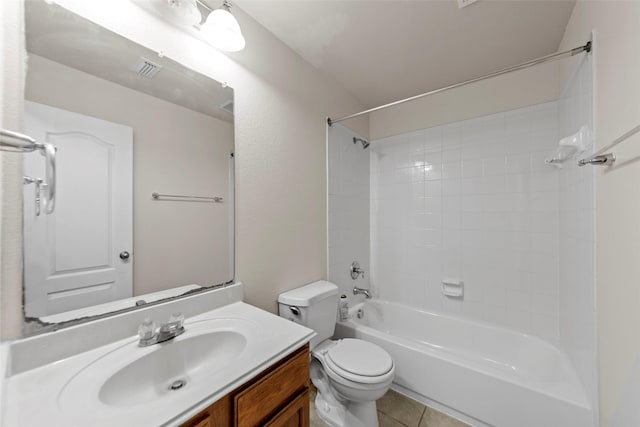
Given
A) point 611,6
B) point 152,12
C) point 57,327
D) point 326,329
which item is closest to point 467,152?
point 611,6

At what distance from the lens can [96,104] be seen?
33.8 inches

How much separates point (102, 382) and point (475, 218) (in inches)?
94.2

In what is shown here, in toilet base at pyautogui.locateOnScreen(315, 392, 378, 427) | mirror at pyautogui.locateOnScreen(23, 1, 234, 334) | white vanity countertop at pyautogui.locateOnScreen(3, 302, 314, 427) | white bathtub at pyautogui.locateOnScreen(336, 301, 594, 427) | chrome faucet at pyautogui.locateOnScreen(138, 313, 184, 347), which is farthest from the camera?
toilet base at pyautogui.locateOnScreen(315, 392, 378, 427)

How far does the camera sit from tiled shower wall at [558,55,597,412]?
1138 millimetres

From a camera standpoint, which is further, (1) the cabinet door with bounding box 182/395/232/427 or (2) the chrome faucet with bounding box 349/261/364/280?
(2) the chrome faucet with bounding box 349/261/364/280

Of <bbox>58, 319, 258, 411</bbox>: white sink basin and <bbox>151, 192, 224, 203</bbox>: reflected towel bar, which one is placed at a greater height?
<bbox>151, 192, 224, 203</bbox>: reflected towel bar

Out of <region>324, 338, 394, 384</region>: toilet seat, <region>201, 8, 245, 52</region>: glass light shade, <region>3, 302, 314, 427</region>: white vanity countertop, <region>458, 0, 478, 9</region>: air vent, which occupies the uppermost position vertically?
<region>458, 0, 478, 9</region>: air vent

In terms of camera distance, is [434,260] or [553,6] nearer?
[553,6]

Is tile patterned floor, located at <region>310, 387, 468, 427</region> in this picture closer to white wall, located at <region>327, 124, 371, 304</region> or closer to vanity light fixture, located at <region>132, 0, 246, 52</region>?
white wall, located at <region>327, 124, 371, 304</region>

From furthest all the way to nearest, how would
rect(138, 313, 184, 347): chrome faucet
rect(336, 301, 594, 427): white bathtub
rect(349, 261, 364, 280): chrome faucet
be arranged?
1. rect(349, 261, 364, 280): chrome faucet
2. rect(336, 301, 594, 427): white bathtub
3. rect(138, 313, 184, 347): chrome faucet

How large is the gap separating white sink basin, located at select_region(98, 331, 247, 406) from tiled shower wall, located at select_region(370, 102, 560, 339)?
6.06ft

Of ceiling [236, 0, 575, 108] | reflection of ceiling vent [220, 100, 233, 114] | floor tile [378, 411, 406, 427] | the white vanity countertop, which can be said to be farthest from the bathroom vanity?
ceiling [236, 0, 575, 108]

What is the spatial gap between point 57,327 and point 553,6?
264 centimetres

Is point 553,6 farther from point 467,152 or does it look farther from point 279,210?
point 279,210
